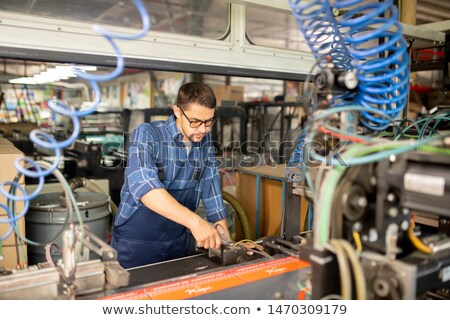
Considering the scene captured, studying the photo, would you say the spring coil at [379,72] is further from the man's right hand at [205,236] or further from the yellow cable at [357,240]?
the man's right hand at [205,236]

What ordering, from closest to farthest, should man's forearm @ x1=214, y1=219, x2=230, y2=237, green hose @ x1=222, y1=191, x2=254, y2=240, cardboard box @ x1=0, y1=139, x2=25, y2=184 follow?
cardboard box @ x1=0, y1=139, x2=25, y2=184, man's forearm @ x1=214, y1=219, x2=230, y2=237, green hose @ x1=222, y1=191, x2=254, y2=240

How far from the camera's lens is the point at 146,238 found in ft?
6.47

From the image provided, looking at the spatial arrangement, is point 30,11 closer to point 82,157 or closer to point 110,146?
point 82,157

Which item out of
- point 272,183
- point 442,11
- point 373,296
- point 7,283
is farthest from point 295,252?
point 442,11

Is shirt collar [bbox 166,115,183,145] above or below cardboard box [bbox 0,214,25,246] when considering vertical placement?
above

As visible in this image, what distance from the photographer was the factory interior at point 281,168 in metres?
0.82

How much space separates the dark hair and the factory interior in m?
0.10

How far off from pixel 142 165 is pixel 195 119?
341 mm

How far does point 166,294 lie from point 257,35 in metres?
1.98

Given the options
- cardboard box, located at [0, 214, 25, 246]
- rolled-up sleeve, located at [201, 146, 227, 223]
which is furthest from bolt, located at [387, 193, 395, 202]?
cardboard box, located at [0, 214, 25, 246]

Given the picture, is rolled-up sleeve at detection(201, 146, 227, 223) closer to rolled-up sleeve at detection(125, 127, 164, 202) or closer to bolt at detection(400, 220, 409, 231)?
rolled-up sleeve at detection(125, 127, 164, 202)

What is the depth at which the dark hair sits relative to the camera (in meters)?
1.82

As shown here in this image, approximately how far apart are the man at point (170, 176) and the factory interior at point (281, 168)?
0.36 ft

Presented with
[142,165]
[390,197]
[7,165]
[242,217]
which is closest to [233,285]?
[390,197]
